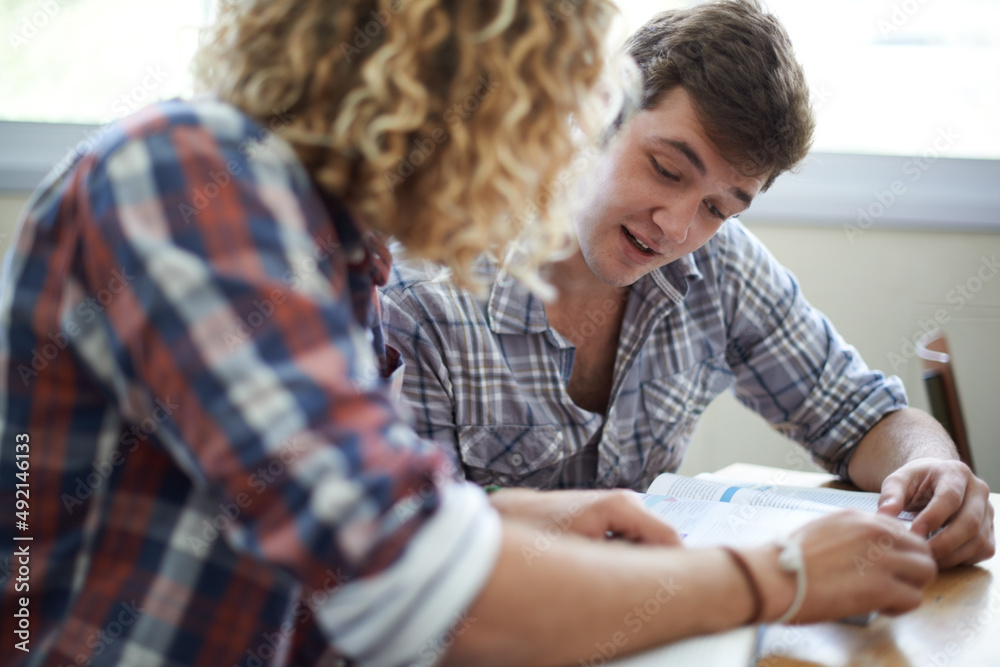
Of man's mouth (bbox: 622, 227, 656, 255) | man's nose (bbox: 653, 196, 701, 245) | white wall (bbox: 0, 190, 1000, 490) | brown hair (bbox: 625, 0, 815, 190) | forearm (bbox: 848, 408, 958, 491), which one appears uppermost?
brown hair (bbox: 625, 0, 815, 190)

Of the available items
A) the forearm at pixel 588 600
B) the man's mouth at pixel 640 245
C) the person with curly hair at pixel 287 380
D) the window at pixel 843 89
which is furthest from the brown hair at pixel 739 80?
the window at pixel 843 89

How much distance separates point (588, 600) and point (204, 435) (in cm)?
26

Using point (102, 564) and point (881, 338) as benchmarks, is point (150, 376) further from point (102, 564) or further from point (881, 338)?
point (881, 338)

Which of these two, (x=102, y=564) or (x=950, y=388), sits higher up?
(x=102, y=564)

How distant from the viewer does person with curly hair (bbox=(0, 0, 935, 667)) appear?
46 centimetres

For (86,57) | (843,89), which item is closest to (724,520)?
(843,89)

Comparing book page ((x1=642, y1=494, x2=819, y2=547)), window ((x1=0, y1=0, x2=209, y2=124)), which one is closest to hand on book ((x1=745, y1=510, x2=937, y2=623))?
book page ((x1=642, y1=494, x2=819, y2=547))

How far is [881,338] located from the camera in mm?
2150

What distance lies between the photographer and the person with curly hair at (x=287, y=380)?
0.46 metres

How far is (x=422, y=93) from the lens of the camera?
54 centimetres

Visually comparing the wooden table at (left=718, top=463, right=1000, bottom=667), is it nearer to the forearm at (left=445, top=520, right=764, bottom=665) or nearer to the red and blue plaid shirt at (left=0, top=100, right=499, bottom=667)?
the forearm at (left=445, top=520, right=764, bottom=665)

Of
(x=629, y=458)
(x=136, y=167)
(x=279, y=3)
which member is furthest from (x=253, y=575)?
(x=629, y=458)

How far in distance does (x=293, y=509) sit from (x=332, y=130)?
0.23 metres

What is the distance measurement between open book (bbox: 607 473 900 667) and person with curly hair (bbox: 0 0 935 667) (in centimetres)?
2
